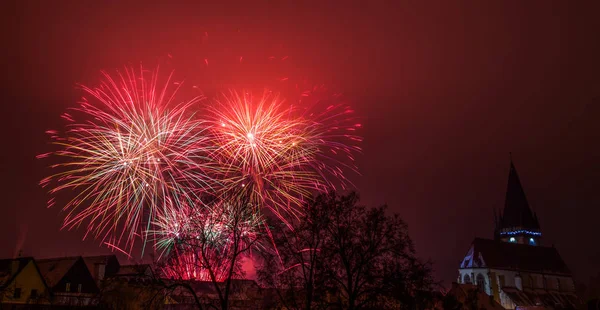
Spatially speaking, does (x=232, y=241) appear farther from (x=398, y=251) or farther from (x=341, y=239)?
(x=398, y=251)

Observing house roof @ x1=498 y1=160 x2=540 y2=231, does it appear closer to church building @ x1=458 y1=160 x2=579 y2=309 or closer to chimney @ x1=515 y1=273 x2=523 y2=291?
church building @ x1=458 y1=160 x2=579 y2=309

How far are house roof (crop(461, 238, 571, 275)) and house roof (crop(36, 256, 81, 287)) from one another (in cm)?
8764

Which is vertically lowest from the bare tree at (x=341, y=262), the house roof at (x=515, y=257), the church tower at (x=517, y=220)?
the bare tree at (x=341, y=262)

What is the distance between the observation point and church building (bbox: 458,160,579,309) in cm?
10950

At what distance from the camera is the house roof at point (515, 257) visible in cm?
11312

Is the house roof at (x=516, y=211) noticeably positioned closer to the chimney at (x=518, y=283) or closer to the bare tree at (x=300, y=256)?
the chimney at (x=518, y=283)

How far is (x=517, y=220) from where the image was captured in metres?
129

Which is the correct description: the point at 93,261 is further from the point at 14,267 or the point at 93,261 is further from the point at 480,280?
the point at 480,280

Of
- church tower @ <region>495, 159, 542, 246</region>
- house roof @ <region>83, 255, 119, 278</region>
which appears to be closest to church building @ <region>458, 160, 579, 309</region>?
church tower @ <region>495, 159, 542, 246</region>

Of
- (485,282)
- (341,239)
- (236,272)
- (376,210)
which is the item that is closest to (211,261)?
(236,272)

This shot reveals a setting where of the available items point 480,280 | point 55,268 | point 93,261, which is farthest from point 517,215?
point 55,268

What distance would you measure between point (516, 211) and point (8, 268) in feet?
383

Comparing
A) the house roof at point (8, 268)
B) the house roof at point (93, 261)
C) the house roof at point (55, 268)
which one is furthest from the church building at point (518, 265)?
the house roof at point (8, 268)

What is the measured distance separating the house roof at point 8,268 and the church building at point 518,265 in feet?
279
